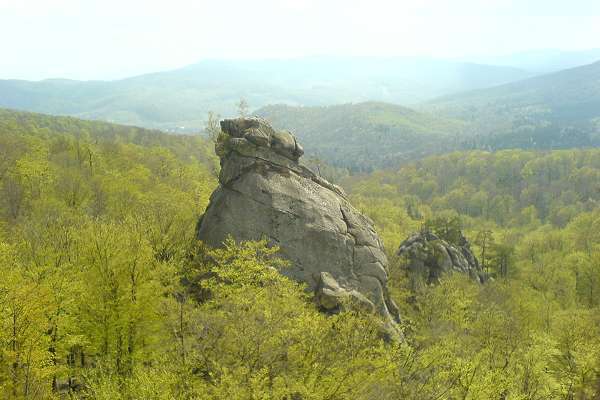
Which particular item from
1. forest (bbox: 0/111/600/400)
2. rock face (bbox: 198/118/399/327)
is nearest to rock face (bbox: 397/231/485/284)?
forest (bbox: 0/111/600/400)

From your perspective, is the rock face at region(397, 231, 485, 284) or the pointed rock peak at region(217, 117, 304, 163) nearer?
the pointed rock peak at region(217, 117, 304, 163)

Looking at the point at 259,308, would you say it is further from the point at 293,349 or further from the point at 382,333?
the point at 382,333

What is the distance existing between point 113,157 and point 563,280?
342 feet

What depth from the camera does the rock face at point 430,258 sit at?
77.9 metres

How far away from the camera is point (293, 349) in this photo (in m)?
30.8

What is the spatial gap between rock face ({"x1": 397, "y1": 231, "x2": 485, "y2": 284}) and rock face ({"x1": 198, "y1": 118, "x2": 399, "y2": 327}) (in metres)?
20.8

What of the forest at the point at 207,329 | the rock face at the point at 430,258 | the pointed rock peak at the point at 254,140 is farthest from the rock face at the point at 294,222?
the rock face at the point at 430,258

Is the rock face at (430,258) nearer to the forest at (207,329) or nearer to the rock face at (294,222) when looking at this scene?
the forest at (207,329)

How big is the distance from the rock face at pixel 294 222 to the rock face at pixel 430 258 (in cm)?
2082

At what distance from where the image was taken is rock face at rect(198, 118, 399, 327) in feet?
169

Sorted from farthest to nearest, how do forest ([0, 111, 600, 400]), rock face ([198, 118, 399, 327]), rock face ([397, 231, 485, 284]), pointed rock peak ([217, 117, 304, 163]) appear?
rock face ([397, 231, 485, 284]) < pointed rock peak ([217, 117, 304, 163]) < rock face ([198, 118, 399, 327]) < forest ([0, 111, 600, 400])

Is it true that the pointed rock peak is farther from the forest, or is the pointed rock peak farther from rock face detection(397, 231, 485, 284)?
rock face detection(397, 231, 485, 284)

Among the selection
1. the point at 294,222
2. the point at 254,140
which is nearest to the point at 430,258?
the point at 294,222

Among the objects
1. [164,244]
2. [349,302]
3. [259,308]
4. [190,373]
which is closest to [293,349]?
[259,308]
